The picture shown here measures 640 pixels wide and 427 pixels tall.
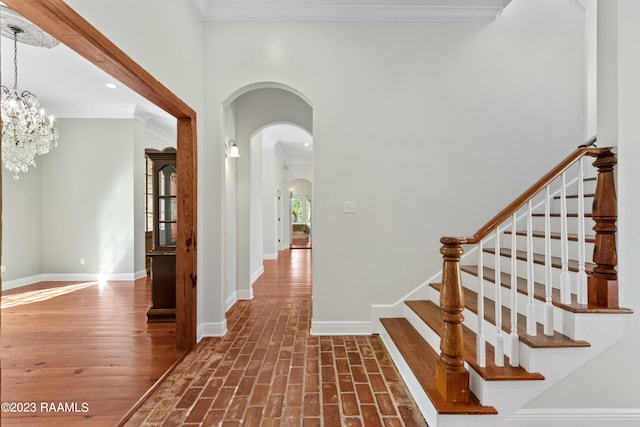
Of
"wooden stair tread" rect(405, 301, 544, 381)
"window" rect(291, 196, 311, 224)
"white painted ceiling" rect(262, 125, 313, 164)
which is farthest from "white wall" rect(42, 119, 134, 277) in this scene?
"window" rect(291, 196, 311, 224)

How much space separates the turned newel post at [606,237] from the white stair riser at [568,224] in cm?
71

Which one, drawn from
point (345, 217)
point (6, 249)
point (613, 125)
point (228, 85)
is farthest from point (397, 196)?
point (6, 249)

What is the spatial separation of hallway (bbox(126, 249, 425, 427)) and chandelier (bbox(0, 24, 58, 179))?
3677 millimetres

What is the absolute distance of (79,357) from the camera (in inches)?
109

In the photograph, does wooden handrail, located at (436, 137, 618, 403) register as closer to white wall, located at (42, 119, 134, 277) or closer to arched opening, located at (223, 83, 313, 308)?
arched opening, located at (223, 83, 313, 308)

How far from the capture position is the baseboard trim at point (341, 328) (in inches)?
128

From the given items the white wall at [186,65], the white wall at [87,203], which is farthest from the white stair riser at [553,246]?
the white wall at [87,203]

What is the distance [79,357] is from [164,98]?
2.39 metres

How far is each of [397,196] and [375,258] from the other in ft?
2.30

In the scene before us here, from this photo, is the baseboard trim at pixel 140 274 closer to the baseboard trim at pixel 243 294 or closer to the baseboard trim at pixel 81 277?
the baseboard trim at pixel 81 277

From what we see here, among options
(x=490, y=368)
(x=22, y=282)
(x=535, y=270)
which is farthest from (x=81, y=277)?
(x=535, y=270)

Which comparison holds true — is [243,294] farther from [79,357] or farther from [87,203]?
[87,203]

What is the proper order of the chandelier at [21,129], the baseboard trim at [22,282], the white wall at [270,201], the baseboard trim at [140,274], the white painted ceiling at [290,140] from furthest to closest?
1. the white wall at [270,201]
2. the white painted ceiling at [290,140]
3. the baseboard trim at [140,274]
4. the baseboard trim at [22,282]
5. the chandelier at [21,129]

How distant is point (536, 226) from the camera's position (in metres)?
3.18
